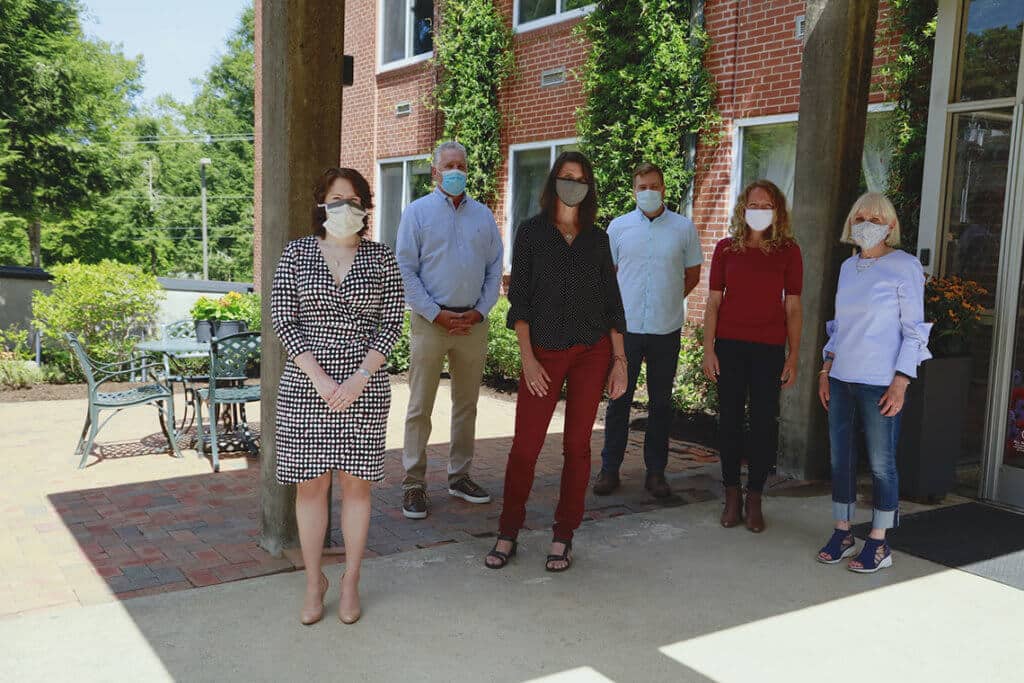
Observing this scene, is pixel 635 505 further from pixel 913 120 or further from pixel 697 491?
pixel 913 120

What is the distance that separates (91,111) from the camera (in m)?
23.9

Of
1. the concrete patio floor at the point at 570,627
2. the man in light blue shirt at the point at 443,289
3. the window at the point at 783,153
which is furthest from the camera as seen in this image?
the window at the point at 783,153

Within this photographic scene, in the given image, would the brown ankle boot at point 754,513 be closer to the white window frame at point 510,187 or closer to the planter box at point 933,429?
the planter box at point 933,429

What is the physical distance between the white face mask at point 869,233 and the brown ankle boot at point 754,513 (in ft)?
5.12

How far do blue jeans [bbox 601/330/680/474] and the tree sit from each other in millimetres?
19503

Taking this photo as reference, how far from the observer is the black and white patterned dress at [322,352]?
11.4ft

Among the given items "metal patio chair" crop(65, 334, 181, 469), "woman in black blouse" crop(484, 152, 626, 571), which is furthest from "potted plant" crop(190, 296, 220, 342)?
"woman in black blouse" crop(484, 152, 626, 571)

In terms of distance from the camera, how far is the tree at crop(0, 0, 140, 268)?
68.7ft

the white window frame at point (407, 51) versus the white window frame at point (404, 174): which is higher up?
the white window frame at point (407, 51)

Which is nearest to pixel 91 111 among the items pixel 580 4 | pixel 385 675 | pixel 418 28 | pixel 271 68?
pixel 418 28

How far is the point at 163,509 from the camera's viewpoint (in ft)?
17.0

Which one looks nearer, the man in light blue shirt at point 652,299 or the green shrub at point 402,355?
the man in light blue shirt at point 652,299

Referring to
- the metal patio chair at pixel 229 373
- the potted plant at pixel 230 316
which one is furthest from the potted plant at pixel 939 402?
the potted plant at pixel 230 316

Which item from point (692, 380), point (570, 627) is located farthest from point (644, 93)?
point (570, 627)
